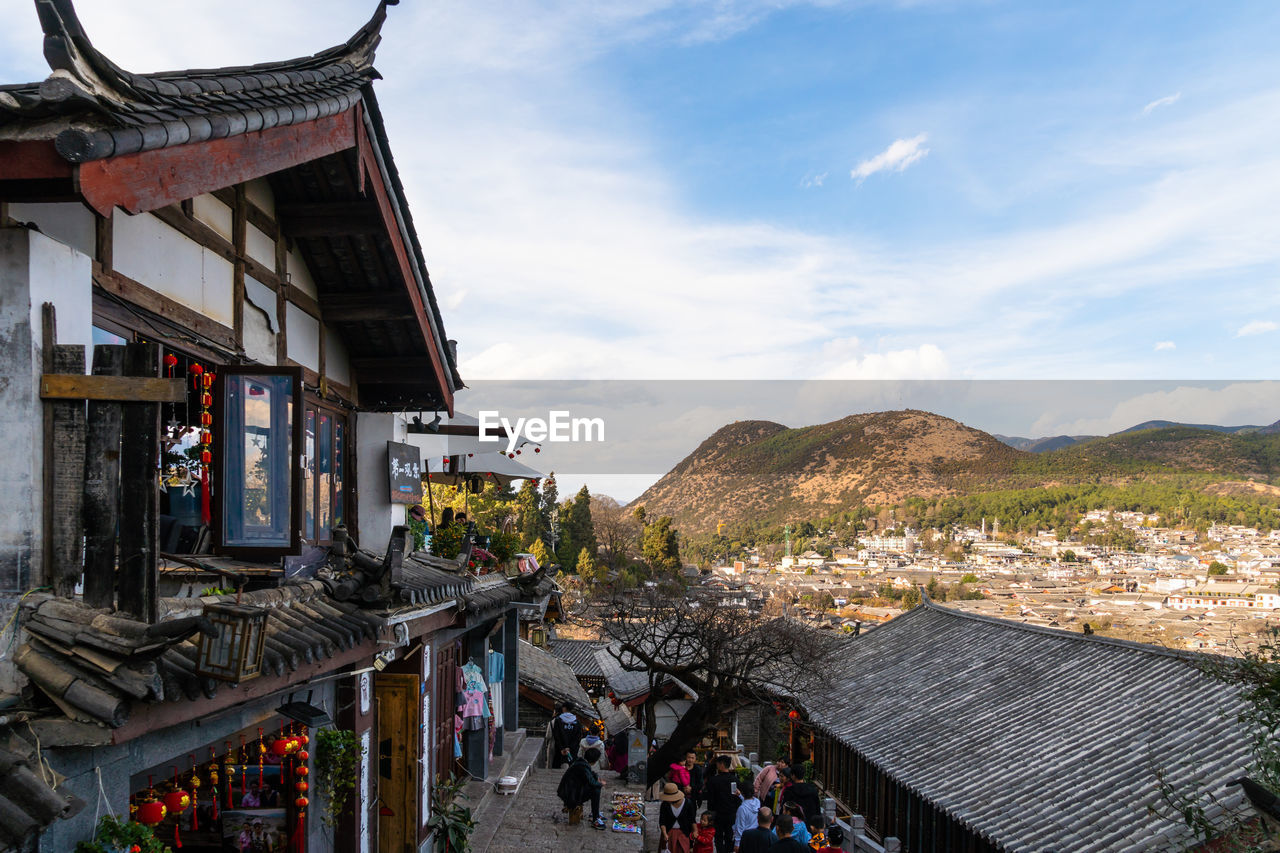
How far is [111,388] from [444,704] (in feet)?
30.0

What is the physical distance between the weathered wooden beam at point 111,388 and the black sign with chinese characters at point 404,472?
6145 mm

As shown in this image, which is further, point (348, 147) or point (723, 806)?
point (723, 806)

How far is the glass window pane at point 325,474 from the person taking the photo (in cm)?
950

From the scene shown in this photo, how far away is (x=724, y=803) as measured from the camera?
13.6 m

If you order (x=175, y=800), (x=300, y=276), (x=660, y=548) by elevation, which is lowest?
(x=660, y=548)

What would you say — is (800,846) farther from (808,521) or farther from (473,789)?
(808,521)

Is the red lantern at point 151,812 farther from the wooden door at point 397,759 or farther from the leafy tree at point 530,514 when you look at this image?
the leafy tree at point 530,514

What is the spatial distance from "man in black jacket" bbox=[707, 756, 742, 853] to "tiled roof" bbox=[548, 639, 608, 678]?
82.9 feet

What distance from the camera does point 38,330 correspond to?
454 cm

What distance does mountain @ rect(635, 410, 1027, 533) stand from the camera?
442 feet

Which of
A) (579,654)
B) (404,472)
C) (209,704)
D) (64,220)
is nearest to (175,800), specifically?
(209,704)

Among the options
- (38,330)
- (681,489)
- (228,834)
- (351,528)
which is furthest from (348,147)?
(681,489)

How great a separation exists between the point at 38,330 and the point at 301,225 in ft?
13.6

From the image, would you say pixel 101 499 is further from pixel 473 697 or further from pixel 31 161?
pixel 473 697
